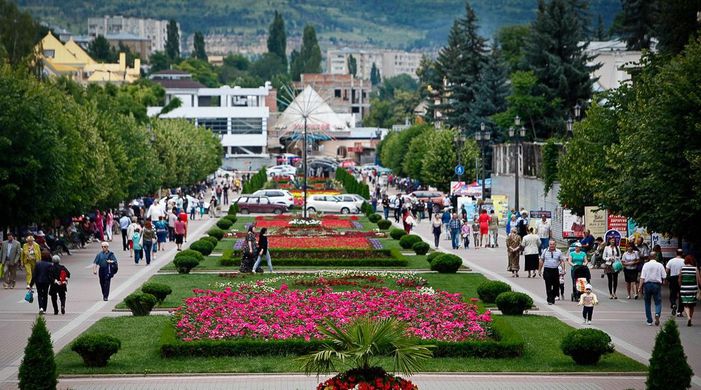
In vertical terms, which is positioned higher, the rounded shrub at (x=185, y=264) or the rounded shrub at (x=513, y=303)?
the rounded shrub at (x=185, y=264)

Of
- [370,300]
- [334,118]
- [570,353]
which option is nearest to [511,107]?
[370,300]

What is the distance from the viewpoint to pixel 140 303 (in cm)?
2708

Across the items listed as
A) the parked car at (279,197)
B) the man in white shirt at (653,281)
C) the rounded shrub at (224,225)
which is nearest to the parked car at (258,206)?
the parked car at (279,197)

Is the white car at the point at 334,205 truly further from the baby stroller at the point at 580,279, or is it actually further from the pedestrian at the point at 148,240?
the baby stroller at the point at 580,279

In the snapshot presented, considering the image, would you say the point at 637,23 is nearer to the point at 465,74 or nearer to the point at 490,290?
the point at 465,74

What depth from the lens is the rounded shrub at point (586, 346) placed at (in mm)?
21297

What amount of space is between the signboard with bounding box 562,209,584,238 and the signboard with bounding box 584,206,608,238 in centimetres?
163

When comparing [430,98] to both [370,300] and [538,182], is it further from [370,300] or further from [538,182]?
[370,300]

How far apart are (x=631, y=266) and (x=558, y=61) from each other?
179 feet

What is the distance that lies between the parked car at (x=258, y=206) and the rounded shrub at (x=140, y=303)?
47.8m

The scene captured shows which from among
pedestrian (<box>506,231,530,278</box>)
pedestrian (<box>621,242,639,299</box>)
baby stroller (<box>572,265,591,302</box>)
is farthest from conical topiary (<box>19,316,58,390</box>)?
pedestrian (<box>506,231,530,278</box>)

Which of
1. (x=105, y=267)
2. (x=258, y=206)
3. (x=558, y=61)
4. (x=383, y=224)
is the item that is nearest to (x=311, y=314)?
(x=105, y=267)

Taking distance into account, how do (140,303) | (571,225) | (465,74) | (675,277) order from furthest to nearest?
(465,74) < (571,225) < (675,277) < (140,303)

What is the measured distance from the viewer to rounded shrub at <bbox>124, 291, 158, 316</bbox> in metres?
27.1
